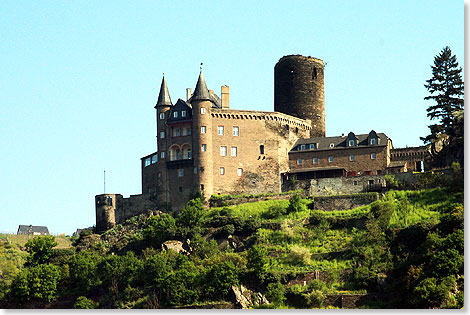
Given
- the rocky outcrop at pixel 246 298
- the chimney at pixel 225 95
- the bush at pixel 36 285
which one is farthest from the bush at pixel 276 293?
the chimney at pixel 225 95

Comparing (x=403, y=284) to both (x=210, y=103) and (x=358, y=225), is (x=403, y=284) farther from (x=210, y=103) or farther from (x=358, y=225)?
(x=210, y=103)

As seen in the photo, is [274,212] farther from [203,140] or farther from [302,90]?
[302,90]

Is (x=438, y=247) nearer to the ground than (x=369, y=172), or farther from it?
nearer to the ground

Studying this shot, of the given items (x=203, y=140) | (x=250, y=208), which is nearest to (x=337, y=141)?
(x=250, y=208)

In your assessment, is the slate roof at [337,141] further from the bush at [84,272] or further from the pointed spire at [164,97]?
the bush at [84,272]

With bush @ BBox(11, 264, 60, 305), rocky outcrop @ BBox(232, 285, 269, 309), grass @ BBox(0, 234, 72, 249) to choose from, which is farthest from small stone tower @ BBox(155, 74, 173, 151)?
rocky outcrop @ BBox(232, 285, 269, 309)

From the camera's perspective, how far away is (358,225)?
8788cm

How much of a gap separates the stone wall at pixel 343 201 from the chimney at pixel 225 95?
16.1 meters

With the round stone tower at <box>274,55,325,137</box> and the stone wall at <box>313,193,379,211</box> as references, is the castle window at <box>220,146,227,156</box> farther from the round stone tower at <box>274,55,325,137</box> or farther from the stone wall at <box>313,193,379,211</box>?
the round stone tower at <box>274,55,325,137</box>

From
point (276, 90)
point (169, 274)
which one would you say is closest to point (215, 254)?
point (169, 274)

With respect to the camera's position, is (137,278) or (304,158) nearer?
(137,278)

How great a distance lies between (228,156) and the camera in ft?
334

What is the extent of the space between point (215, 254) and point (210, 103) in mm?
20123

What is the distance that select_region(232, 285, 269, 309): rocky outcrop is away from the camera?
78.4m
